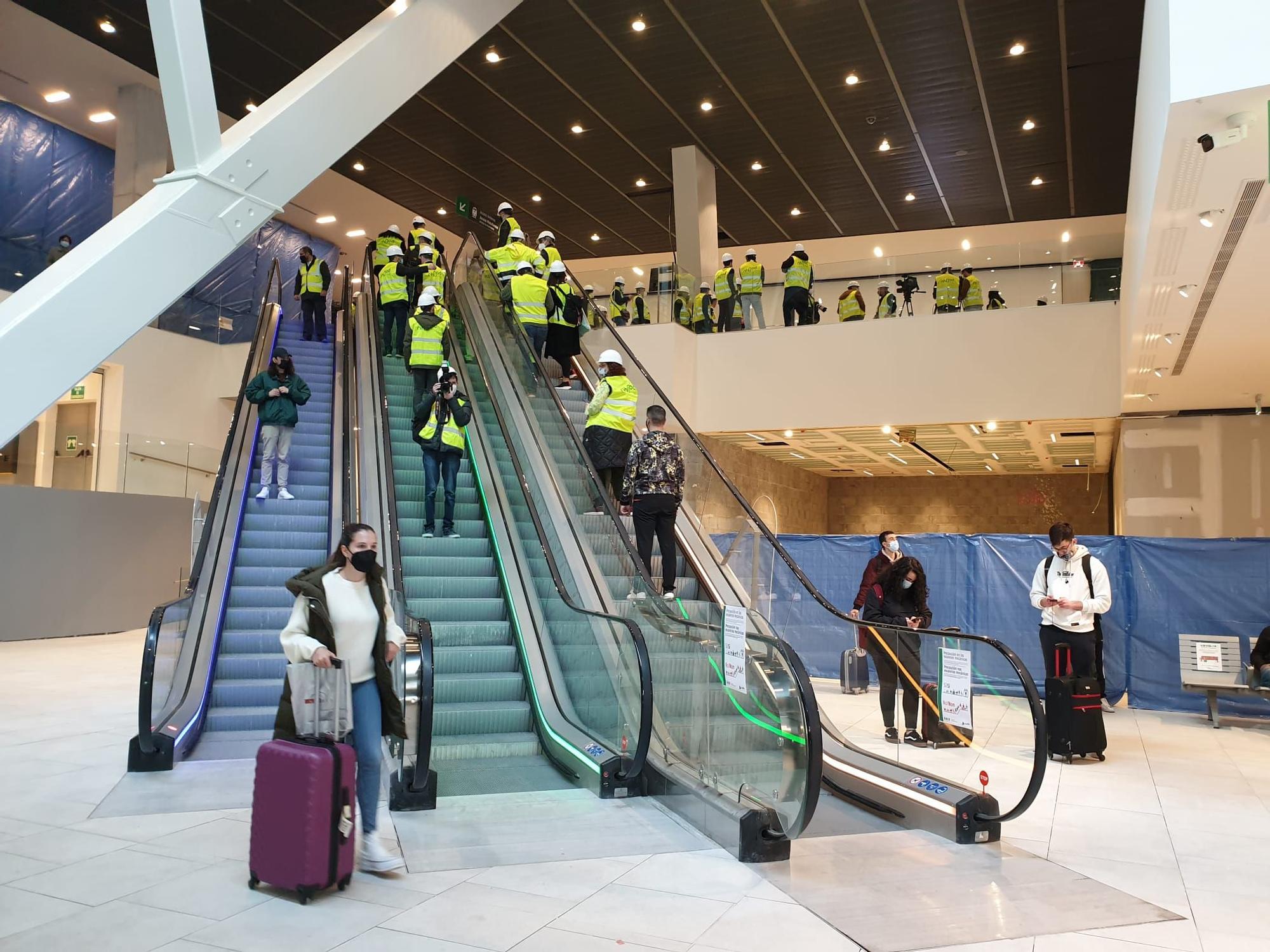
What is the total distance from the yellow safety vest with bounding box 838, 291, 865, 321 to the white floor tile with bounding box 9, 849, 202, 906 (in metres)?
14.2

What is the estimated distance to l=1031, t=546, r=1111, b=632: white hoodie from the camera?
327 inches

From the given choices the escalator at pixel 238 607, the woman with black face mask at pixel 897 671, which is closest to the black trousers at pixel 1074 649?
the woman with black face mask at pixel 897 671

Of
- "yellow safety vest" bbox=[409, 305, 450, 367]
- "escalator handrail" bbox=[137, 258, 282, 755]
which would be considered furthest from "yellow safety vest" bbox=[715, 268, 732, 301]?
"escalator handrail" bbox=[137, 258, 282, 755]

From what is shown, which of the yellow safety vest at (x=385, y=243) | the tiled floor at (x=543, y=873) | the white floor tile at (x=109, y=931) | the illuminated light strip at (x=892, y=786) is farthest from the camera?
the yellow safety vest at (x=385, y=243)

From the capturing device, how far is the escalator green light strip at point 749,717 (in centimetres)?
491

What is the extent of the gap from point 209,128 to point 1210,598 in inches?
399

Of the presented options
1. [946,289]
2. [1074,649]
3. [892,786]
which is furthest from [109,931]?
[946,289]

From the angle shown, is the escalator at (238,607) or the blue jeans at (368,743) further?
the escalator at (238,607)

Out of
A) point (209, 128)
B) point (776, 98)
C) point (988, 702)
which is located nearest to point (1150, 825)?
point (988, 702)

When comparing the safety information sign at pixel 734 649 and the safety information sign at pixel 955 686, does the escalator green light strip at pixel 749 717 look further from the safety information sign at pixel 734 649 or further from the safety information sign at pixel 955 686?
the safety information sign at pixel 955 686

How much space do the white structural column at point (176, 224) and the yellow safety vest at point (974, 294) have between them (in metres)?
10.9

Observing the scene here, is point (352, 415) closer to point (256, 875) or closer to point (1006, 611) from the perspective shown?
point (256, 875)

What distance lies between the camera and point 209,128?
5336mm

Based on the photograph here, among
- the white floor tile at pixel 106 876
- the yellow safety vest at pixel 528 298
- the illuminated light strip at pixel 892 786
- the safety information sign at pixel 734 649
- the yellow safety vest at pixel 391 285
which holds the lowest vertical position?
the white floor tile at pixel 106 876
